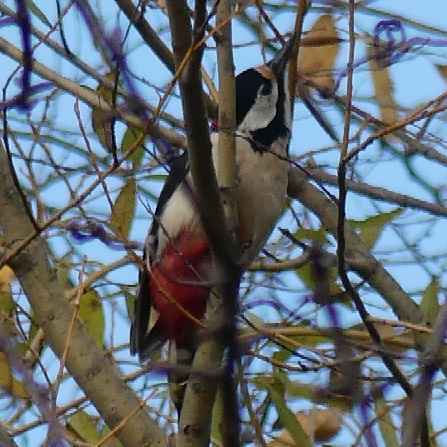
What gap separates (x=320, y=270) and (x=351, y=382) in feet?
0.34

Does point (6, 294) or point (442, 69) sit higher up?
point (442, 69)


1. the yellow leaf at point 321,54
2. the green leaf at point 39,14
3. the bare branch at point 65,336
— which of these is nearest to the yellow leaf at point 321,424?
the bare branch at point 65,336

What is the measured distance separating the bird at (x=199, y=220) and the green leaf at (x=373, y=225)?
21cm

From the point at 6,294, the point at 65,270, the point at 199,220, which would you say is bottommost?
the point at 6,294

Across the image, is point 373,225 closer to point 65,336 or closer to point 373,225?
point 373,225

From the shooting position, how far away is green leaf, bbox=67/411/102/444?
2049mm

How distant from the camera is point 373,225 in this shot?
7.25ft

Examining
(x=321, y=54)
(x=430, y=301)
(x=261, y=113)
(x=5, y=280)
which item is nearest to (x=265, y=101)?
(x=261, y=113)

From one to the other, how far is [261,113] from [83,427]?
2.43 ft

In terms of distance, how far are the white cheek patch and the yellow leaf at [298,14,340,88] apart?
0.09 m

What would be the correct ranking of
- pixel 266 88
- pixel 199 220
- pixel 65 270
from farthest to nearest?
pixel 65 270 < pixel 266 88 < pixel 199 220

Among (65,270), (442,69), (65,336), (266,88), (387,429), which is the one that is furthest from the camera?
(65,270)

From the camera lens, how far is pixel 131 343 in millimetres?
2195

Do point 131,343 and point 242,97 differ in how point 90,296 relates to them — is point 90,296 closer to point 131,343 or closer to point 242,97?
point 131,343
